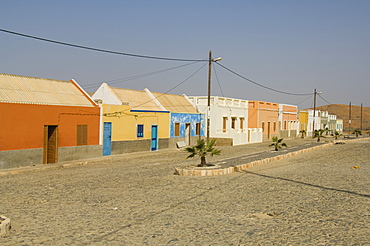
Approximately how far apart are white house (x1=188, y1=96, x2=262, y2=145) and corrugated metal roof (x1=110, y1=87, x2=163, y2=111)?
6535 millimetres

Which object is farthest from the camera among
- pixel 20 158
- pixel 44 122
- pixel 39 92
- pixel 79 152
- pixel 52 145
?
pixel 79 152

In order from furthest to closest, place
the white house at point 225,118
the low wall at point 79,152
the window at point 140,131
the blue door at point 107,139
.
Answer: the white house at point 225,118 < the window at point 140,131 < the blue door at point 107,139 < the low wall at point 79,152

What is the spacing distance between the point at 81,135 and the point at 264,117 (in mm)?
30693

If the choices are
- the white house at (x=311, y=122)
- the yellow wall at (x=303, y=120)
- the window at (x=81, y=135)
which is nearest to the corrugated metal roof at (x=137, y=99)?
the window at (x=81, y=135)

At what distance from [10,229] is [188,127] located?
2787 cm

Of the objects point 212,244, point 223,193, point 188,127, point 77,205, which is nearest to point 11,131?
point 77,205

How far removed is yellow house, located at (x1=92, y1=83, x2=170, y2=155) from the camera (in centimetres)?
2494

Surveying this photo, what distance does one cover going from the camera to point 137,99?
29.8 meters

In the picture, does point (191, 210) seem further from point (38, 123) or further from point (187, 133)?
point (187, 133)

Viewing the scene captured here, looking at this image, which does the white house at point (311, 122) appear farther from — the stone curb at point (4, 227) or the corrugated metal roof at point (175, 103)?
the stone curb at point (4, 227)

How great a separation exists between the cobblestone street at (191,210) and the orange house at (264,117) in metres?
32.7

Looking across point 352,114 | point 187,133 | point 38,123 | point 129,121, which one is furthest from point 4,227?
point 352,114

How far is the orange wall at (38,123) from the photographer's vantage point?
18.1 meters

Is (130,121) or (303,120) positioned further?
(303,120)
